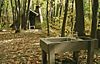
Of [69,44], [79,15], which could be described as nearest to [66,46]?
[69,44]

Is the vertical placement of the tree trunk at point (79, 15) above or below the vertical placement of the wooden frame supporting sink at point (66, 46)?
above

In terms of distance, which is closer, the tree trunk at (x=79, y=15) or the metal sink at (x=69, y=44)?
the metal sink at (x=69, y=44)

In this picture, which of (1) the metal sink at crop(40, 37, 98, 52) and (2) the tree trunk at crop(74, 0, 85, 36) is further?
(2) the tree trunk at crop(74, 0, 85, 36)

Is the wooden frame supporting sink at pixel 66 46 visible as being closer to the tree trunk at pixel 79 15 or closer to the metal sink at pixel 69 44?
the metal sink at pixel 69 44

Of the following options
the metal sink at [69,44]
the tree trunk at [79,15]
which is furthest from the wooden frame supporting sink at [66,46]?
the tree trunk at [79,15]

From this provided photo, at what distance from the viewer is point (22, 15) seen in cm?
2728

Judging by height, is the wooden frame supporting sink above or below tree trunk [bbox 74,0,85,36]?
below

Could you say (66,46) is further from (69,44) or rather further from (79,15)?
(79,15)

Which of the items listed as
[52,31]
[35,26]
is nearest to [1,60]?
[52,31]

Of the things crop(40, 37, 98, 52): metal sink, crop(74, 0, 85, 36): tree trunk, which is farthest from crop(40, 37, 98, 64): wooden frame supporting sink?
crop(74, 0, 85, 36): tree trunk

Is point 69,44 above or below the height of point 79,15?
below

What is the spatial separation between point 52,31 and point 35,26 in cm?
2289

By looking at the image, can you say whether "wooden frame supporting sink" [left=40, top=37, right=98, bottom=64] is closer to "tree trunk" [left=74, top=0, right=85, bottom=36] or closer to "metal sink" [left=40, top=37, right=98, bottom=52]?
"metal sink" [left=40, top=37, right=98, bottom=52]

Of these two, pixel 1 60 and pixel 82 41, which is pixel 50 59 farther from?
pixel 1 60
